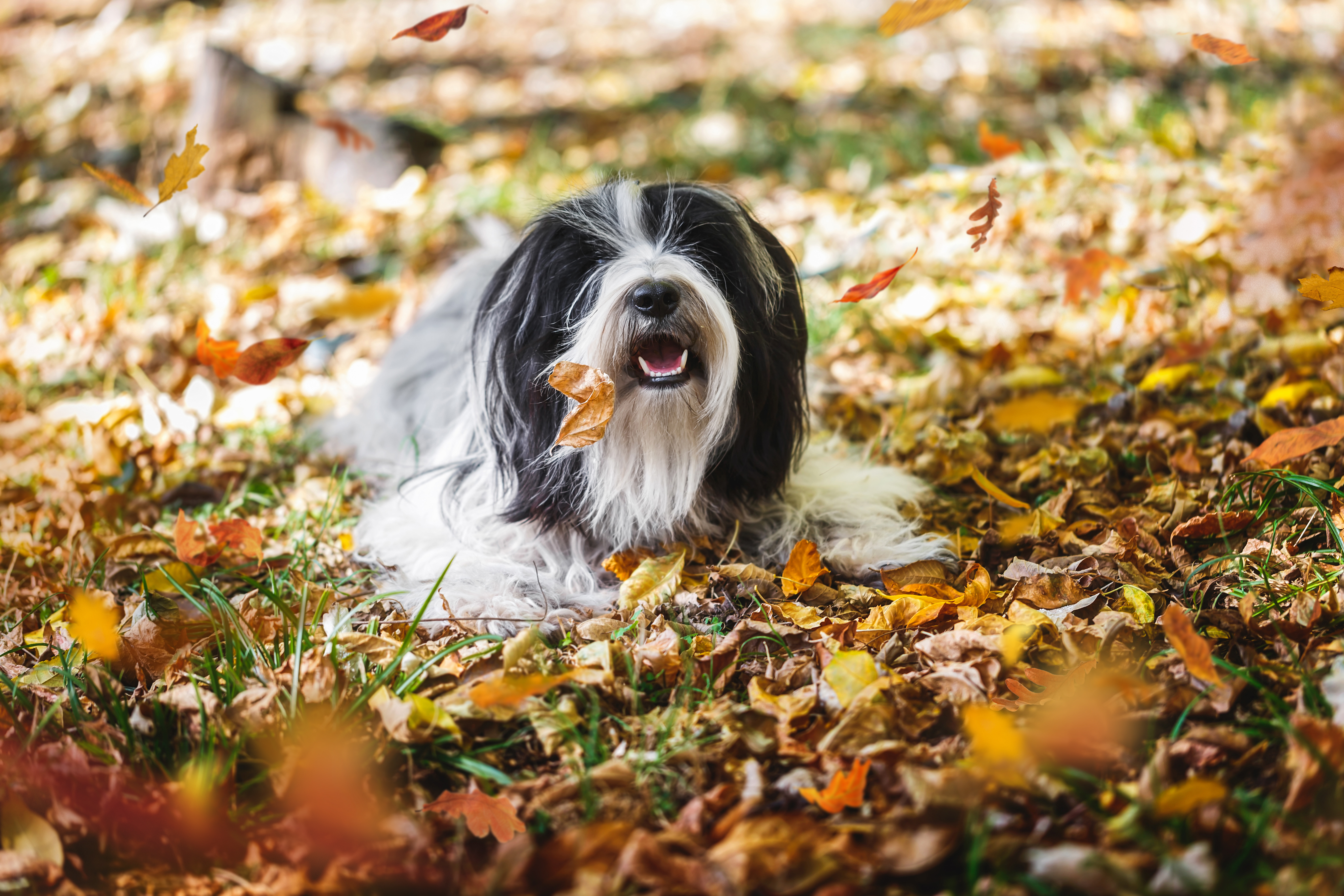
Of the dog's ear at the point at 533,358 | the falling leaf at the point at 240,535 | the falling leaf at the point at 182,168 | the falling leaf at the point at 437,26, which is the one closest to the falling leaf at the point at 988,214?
the dog's ear at the point at 533,358

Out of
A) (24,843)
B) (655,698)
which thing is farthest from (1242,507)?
(24,843)

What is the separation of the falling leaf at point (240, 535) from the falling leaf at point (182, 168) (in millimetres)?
955

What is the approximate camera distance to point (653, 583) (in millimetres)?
2756

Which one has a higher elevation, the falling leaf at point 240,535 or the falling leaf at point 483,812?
the falling leaf at point 240,535

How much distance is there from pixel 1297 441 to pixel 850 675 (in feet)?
4.49

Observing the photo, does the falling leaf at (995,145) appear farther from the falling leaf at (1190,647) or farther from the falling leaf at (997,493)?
the falling leaf at (1190,647)

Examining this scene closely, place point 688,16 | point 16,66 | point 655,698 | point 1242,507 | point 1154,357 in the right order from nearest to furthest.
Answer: point 655,698 < point 1242,507 < point 1154,357 < point 16,66 < point 688,16

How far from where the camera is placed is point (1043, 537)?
2.89 m

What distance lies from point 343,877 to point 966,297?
4064 mm

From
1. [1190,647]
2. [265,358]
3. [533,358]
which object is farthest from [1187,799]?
[265,358]

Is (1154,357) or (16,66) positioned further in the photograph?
(16,66)

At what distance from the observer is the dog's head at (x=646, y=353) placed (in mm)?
2604

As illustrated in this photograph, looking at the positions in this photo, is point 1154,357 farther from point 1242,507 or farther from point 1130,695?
point 1130,695

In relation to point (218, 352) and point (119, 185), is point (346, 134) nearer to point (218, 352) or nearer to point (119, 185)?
point (119, 185)
